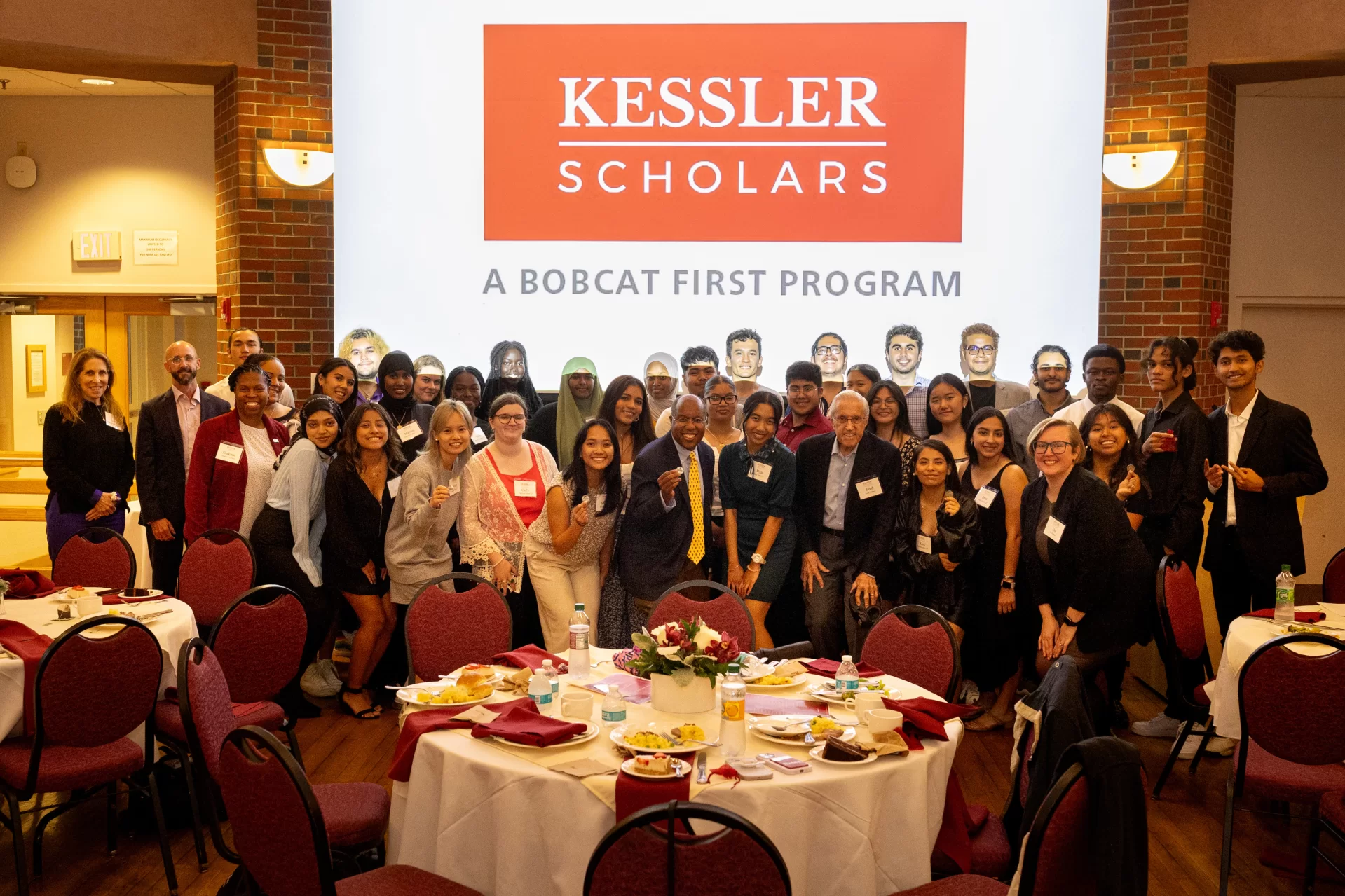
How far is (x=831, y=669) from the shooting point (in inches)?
138

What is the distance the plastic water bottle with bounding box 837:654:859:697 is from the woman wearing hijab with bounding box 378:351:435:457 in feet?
9.80

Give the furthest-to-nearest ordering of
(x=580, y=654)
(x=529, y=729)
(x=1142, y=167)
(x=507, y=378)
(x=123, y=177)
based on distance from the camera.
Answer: (x=123, y=177)
(x=1142, y=167)
(x=507, y=378)
(x=580, y=654)
(x=529, y=729)

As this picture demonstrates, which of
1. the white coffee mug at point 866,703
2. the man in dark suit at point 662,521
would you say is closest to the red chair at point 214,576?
the man in dark suit at point 662,521

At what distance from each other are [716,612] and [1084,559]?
1.52m

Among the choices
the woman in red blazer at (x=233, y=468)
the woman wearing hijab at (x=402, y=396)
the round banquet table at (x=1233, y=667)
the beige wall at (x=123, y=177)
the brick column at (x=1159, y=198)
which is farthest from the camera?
the beige wall at (x=123, y=177)

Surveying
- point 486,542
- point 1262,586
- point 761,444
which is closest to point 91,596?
point 486,542

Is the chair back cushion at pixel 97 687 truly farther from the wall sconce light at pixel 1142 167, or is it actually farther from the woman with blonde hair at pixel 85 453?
the wall sconce light at pixel 1142 167

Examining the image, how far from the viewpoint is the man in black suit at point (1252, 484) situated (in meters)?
4.80

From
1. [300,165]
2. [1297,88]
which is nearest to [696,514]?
[300,165]

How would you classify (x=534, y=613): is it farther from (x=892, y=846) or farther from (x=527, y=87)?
(x=527, y=87)

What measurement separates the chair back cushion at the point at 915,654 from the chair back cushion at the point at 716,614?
52 cm

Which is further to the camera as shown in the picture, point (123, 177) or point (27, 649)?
point (123, 177)

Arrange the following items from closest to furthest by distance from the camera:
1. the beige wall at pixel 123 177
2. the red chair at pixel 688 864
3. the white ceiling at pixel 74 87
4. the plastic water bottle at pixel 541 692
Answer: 1. the red chair at pixel 688 864
2. the plastic water bottle at pixel 541 692
3. the white ceiling at pixel 74 87
4. the beige wall at pixel 123 177

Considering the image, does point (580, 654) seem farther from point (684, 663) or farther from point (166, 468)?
point (166, 468)
